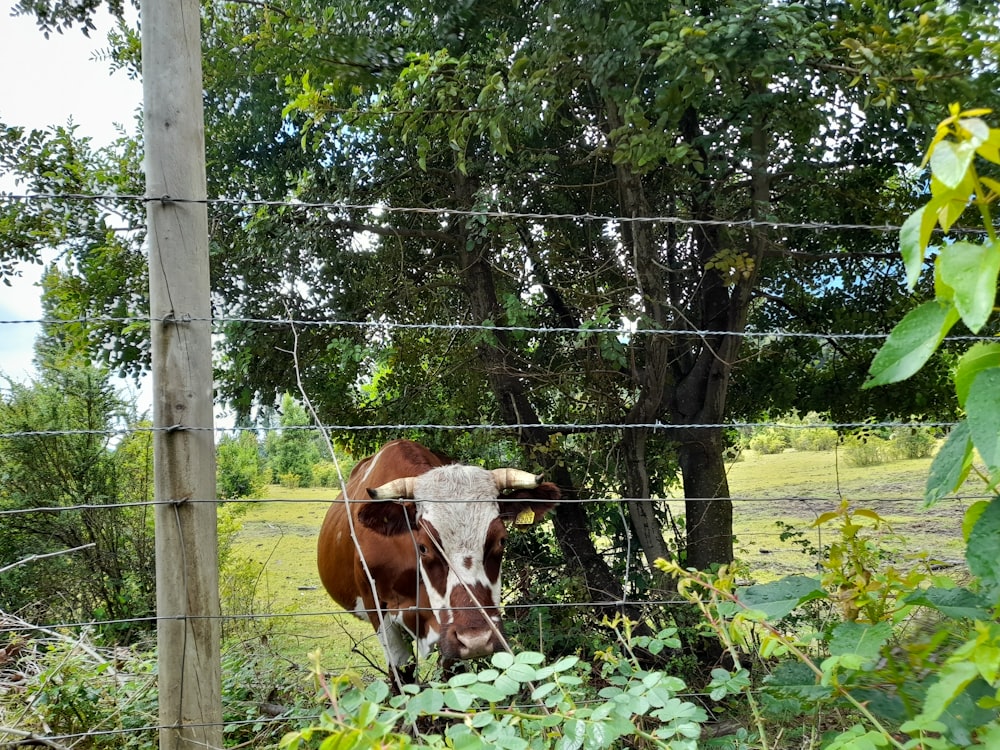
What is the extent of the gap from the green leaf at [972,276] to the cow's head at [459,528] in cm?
244

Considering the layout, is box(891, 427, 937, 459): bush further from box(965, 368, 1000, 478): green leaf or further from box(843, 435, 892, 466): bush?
box(965, 368, 1000, 478): green leaf

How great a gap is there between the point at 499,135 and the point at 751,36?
1.21 meters

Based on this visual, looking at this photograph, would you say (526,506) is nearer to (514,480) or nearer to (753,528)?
(514,480)

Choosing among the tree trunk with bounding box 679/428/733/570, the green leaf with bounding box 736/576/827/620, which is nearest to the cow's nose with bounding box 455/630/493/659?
the green leaf with bounding box 736/576/827/620

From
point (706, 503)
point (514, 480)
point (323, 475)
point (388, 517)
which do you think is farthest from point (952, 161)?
point (323, 475)

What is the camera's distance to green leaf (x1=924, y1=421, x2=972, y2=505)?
1.31m

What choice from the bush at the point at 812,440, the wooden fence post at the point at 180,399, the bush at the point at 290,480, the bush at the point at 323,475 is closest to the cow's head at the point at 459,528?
the wooden fence post at the point at 180,399

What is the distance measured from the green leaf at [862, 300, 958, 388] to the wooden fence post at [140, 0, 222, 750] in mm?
1780

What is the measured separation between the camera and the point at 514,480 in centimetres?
401

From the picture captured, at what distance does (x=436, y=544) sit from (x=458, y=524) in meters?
0.37

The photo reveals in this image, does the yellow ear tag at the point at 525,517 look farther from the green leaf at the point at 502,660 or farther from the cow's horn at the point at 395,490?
the green leaf at the point at 502,660

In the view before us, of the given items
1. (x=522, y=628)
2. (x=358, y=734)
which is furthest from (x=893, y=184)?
(x=358, y=734)

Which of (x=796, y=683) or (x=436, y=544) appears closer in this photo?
(x=796, y=683)

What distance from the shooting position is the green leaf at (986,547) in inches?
48.6
